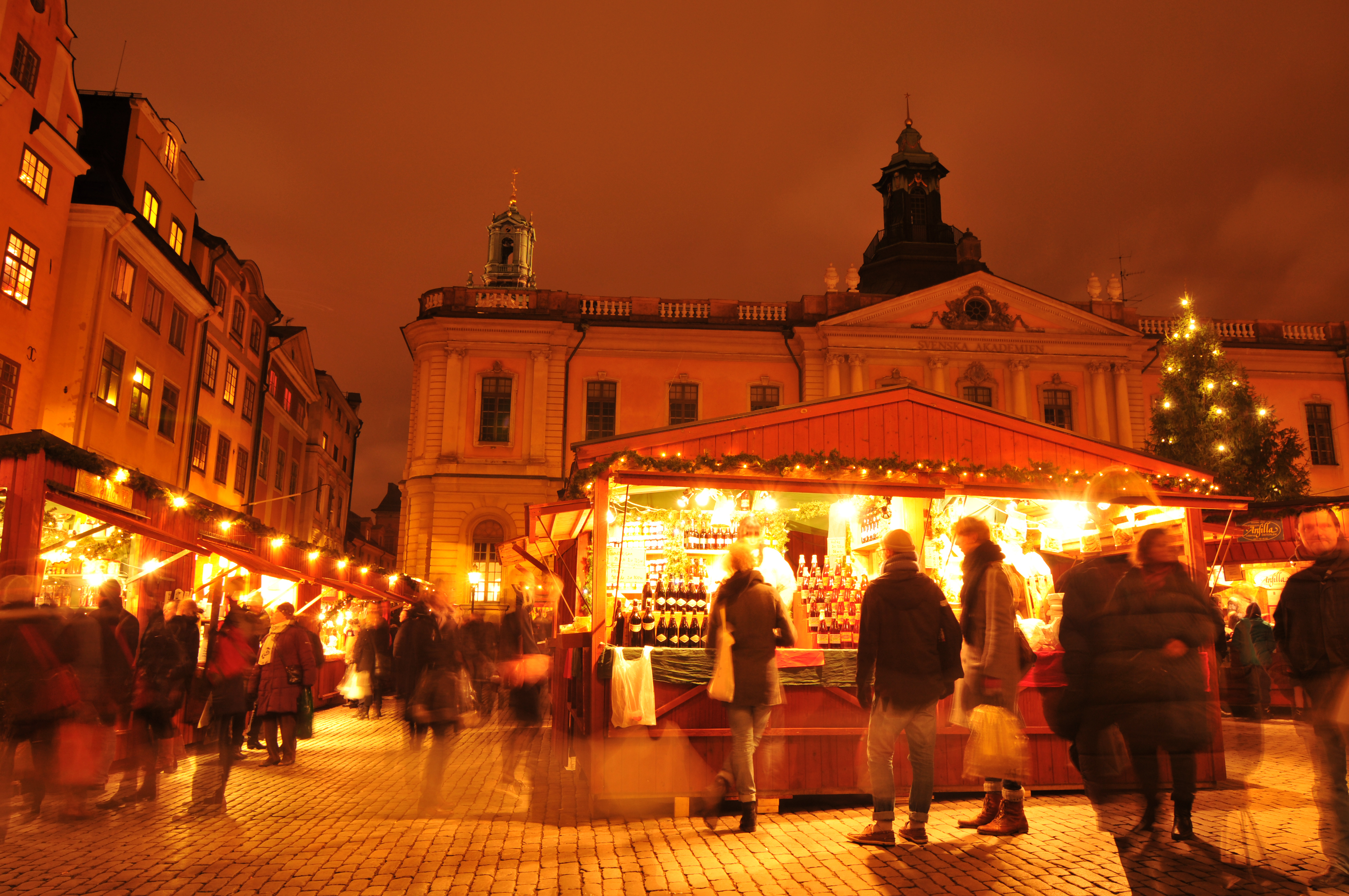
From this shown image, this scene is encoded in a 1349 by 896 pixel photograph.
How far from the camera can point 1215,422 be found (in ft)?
85.0

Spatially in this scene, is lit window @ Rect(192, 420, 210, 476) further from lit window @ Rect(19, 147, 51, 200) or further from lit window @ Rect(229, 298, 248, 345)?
lit window @ Rect(19, 147, 51, 200)

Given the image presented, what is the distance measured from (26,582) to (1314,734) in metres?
7.60

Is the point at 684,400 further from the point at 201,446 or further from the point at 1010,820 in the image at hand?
the point at 1010,820

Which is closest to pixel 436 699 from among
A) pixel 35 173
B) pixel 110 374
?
pixel 35 173

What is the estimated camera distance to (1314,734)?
4.68m

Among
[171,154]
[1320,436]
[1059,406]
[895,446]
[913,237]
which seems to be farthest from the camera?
[913,237]

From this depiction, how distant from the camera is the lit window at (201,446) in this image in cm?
2492

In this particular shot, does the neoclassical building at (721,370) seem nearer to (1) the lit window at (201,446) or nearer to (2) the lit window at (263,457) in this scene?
(2) the lit window at (263,457)

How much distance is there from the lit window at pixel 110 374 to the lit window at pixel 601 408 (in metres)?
14.0

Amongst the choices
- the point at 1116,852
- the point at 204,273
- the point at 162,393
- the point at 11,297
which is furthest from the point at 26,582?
the point at 204,273

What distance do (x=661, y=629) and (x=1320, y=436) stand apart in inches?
1265

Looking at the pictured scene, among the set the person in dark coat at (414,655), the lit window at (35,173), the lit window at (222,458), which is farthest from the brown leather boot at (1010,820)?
the lit window at (222,458)

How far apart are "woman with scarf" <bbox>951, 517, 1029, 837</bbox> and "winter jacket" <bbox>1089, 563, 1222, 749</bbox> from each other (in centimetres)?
167

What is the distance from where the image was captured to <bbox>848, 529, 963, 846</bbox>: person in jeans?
18.9ft
